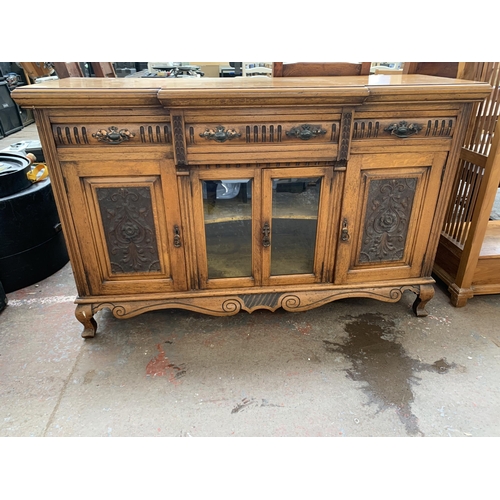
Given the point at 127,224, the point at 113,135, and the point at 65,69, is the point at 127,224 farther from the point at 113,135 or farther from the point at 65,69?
the point at 65,69

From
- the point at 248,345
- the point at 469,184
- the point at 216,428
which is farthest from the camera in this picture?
the point at 469,184

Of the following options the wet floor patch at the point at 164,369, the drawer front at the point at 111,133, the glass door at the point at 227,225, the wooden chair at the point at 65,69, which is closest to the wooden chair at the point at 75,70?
the wooden chair at the point at 65,69

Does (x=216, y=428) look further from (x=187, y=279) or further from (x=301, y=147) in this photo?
(x=301, y=147)

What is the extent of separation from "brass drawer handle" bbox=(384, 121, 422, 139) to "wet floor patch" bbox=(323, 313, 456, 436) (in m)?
0.90

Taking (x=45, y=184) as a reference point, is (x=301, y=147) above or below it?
above

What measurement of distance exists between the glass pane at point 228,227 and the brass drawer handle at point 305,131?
0.26 metres

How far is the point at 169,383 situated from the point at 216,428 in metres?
0.30

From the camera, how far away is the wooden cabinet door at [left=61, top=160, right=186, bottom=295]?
4.84 feet

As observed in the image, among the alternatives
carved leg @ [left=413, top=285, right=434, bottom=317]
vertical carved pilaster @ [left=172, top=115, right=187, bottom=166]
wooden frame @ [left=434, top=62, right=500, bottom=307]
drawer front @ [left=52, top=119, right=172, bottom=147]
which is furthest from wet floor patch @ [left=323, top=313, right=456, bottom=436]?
drawer front @ [left=52, top=119, right=172, bottom=147]

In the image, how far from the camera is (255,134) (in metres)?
1.44

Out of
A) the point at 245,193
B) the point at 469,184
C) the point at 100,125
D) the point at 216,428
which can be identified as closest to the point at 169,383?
the point at 216,428

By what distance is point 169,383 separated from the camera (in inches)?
60.7

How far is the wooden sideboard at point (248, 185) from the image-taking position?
4.55 ft

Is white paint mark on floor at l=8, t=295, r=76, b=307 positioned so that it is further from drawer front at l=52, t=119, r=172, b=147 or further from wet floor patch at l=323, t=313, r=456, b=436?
wet floor patch at l=323, t=313, r=456, b=436
